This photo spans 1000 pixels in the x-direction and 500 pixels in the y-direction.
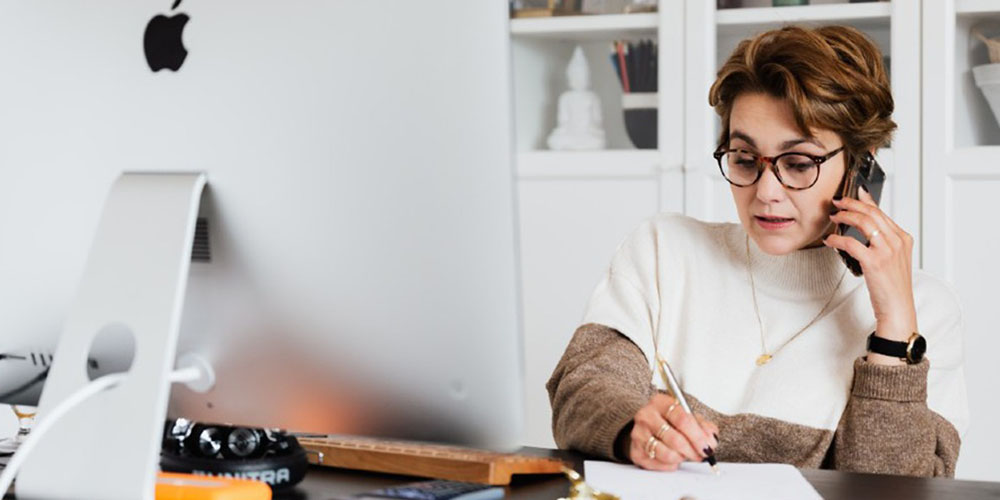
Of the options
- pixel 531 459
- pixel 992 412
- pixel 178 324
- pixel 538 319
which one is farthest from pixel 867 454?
pixel 538 319

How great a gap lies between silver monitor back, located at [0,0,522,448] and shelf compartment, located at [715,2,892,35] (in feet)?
7.42

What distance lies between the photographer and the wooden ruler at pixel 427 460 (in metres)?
1.14

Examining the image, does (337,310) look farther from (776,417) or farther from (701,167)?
(701,167)

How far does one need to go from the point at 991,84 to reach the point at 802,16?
46cm

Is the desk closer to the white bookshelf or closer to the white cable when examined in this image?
the white cable

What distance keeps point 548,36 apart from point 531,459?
89.0 inches

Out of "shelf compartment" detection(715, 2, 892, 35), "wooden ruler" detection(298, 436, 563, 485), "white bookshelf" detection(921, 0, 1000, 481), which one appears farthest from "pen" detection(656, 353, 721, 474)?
"shelf compartment" detection(715, 2, 892, 35)

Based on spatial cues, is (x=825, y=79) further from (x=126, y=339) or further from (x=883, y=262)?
(x=126, y=339)

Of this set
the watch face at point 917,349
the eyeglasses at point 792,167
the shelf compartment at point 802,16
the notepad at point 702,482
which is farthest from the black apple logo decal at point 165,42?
the shelf compartment at point 802,16

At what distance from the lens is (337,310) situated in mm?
926

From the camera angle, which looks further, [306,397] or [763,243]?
[763,243]

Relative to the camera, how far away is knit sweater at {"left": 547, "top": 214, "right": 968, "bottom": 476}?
4.97ft

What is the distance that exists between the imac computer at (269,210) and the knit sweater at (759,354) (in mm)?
526

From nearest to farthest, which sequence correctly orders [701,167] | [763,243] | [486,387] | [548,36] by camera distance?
[486,387] → [763,243] → [701,167] → [548,36]
